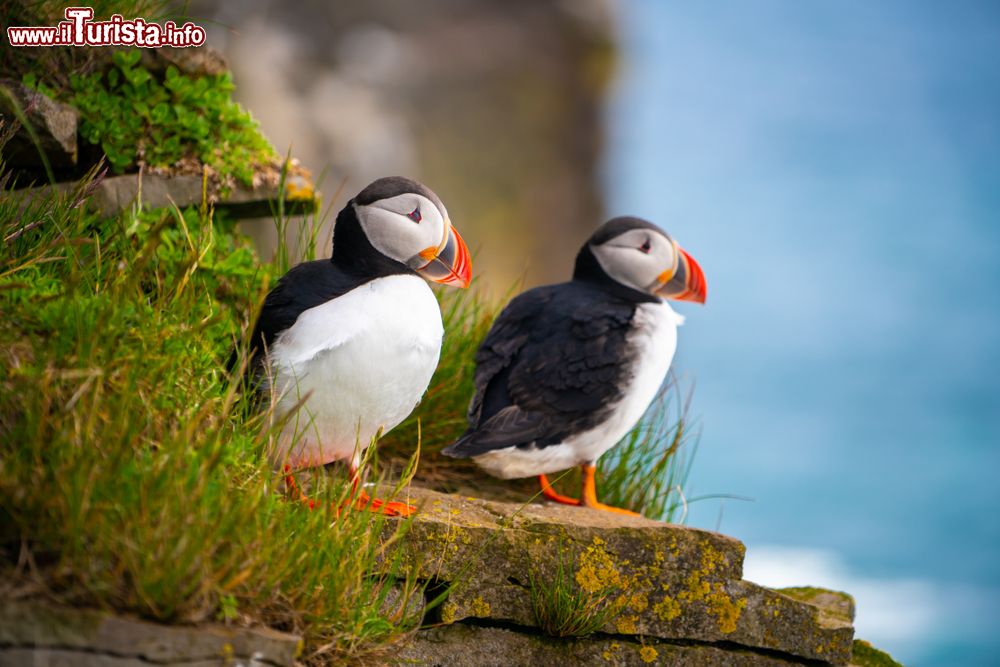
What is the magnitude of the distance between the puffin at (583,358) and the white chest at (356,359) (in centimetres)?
53

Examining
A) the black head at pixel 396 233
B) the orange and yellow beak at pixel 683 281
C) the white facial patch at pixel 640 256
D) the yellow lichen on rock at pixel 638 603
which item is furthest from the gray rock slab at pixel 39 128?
the yellow lichen on rock at pixel 638 603

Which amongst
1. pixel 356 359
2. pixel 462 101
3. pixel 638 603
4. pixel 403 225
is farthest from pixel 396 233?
pixel 462 101

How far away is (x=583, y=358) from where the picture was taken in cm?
431

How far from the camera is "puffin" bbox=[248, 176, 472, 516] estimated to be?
3578 mm

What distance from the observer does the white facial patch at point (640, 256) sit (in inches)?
181

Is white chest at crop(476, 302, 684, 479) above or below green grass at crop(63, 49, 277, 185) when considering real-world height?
below

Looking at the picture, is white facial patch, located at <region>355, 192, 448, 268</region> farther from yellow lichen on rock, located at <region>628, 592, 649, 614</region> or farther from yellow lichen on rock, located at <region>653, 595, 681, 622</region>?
yellow lichen on rock, located at <region>653, 595, 681, 622</region>

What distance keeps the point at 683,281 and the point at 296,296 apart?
190 cm

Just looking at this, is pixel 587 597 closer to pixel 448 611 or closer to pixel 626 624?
pixel 626 624

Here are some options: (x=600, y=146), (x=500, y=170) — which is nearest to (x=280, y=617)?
(x=500, y=170)

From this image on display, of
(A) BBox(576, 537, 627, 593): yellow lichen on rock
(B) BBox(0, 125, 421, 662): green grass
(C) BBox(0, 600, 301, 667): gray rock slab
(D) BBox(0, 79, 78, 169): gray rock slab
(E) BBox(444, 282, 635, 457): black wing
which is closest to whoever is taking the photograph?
(C) BBox(0, 600, 301, 667): gray rock slab

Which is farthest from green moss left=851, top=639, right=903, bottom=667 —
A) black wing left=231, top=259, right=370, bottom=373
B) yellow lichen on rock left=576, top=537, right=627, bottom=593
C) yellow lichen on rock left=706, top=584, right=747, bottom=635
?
black wing left=231, top=259, right=370, bottom=373

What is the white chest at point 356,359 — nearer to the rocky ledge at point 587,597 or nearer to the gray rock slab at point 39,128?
the rocky ledge at point 587,597

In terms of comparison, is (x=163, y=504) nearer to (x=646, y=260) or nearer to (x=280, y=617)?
(x=280, y=617)
